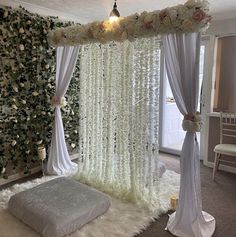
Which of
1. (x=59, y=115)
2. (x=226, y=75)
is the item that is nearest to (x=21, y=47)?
(x=59, y=115)

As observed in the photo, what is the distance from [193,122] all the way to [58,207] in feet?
5.19

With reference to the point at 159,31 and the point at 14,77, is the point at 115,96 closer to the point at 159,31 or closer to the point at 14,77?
the point at 159,31

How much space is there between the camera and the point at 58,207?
2.49m

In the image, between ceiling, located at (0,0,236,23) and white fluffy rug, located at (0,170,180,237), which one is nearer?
white fluffy rug, located at (0,170,180,237)

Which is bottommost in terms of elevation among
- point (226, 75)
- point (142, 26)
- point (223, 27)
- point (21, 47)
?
point (226, 75)

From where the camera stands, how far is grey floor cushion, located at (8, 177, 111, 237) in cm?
233

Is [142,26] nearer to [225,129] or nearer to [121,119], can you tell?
[121,119]

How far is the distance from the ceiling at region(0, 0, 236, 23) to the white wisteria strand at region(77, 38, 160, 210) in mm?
608

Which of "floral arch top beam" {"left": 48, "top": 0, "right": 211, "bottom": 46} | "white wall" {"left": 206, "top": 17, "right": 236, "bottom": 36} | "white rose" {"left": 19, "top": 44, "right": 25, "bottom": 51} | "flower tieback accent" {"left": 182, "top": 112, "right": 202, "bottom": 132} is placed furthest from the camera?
"white wall" {"left": 206, "top": 17, "right": 236, "bottom": 36}

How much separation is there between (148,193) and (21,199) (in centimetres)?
144

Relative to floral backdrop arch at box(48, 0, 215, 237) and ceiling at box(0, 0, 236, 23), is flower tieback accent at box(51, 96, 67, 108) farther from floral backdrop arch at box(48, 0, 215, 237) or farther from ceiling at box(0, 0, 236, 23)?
ceiling at box(0, 0, 236, 23)

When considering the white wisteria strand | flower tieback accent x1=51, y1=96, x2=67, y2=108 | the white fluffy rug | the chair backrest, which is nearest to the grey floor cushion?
the white fluffy rug

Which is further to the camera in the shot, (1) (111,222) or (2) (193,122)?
(1) (111,222)

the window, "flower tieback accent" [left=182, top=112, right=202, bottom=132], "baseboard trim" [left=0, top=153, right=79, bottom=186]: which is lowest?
"baseboard trim" [left=0, top=153, right=79, bottom=186]
